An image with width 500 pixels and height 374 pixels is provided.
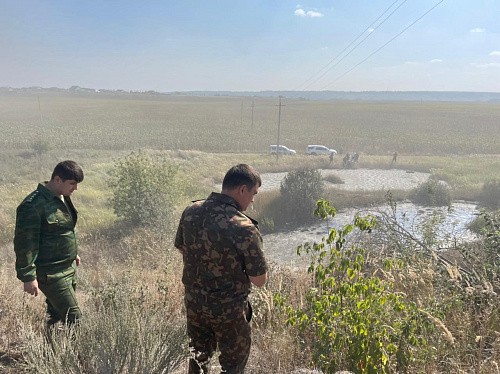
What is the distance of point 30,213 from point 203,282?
4.94ft

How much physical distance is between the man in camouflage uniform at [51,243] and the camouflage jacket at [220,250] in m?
1.23

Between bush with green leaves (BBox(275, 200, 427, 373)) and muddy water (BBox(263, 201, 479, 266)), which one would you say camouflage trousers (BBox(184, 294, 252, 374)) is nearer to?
bush with green leaves (BBox(275, 200, 427, 373))

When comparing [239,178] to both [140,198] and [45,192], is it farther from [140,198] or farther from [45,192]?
[140,198]

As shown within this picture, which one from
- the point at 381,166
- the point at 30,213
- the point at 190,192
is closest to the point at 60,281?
the point at 30,213

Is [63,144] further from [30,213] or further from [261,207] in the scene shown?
[30,213]

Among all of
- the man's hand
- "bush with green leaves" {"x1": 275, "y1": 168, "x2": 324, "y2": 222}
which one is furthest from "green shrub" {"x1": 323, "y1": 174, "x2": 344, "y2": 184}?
the man's hand

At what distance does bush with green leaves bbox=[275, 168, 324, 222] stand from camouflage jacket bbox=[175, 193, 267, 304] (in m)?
10.8

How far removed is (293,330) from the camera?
10.9 feet

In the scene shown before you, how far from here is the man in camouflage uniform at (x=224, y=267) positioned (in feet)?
7.69

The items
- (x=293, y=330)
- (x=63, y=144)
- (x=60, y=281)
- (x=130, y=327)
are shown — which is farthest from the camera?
(x=63, y=144)

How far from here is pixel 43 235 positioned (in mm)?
2973

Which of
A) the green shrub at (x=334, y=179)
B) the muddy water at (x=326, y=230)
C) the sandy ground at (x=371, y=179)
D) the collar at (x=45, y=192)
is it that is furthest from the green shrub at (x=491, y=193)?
the collar at (x=45, y=192)

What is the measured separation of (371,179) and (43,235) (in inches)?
764

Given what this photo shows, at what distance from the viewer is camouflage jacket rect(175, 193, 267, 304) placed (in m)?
2.33
